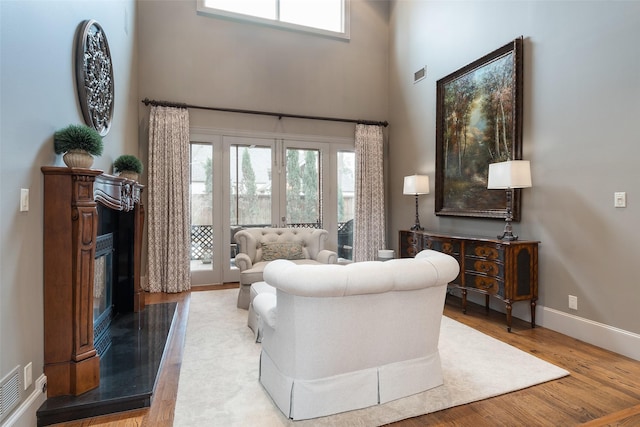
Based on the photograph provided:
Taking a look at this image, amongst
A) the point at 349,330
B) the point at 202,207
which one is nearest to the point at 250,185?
the point at 202,207

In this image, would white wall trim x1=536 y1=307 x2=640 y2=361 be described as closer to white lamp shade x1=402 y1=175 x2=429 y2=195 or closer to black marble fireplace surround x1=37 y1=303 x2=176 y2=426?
white lamp shade x1=402 y1=175 x2=429 y2=195

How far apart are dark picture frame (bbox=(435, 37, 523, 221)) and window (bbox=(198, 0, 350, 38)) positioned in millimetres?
2363

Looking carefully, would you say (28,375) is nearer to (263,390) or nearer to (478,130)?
(263,390)

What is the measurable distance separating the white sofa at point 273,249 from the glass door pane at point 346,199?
1466 mm

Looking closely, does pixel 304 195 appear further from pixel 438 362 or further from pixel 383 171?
pixel 438 362

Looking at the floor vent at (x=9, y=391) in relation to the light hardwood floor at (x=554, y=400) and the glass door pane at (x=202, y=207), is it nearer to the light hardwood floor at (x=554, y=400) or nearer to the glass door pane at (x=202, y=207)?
the light hardwood floor at (x=554, y=400)

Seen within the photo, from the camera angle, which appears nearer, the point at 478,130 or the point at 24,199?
the point at 24,199

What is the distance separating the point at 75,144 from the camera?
6.84ft

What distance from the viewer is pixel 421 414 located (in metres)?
1.95

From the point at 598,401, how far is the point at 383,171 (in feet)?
15.1

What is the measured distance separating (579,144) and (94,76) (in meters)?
4.26

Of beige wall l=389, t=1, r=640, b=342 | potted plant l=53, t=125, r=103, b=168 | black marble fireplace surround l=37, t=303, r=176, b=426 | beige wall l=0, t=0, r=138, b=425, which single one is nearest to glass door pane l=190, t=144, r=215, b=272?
black marble fireplace surround l=37, t=303, r=176, b=426

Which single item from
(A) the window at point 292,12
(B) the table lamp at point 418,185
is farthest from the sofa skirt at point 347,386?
(A) the window at point 292,12

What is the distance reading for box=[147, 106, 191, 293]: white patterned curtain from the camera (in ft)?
16.2
